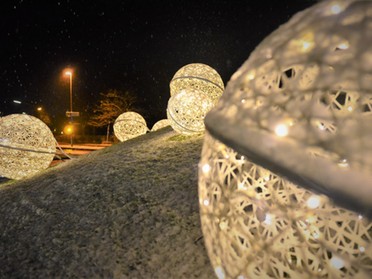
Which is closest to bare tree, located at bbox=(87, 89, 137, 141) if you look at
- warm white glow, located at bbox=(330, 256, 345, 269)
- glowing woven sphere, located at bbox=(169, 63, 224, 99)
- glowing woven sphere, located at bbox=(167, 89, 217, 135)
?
glowing woven sphere, located at bbox=(169, 63, 224, 99)

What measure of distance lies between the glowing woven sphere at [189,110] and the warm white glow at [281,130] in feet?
13.2

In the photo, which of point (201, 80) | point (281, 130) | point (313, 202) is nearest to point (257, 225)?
point (313, 202)

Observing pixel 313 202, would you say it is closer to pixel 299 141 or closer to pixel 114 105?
pixel 299 141

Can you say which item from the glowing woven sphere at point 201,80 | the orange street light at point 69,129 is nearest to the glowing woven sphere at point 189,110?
the glowing woven sphere at point 201,80

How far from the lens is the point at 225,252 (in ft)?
4.55

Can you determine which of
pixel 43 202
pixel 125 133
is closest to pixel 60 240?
pixel 43 202

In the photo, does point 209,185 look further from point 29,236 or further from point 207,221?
point 29,236

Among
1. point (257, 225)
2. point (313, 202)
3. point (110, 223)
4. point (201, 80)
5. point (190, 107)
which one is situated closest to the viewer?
point (313, 202)

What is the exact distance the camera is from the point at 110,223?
10.9ft

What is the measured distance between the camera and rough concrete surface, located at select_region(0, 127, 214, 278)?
278 centimetres

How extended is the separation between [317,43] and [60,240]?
2974 mm

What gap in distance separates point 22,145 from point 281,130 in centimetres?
513

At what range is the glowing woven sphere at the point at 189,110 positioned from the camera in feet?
16.9

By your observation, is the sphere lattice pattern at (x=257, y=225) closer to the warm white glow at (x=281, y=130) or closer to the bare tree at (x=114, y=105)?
the warm white glow at (x=281, y=130)
